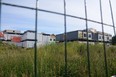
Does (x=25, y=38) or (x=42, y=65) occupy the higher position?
(x=25, y=38)

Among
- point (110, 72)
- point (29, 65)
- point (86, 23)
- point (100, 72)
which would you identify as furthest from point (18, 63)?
point (110, 72)

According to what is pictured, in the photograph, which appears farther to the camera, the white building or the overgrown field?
the white building

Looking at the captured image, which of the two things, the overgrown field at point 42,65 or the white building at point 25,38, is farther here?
the white building at point 25,38

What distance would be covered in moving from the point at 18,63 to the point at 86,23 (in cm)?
170

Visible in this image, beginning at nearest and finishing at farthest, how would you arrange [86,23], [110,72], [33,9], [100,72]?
[33,9]
[86,23]
[100,72]
[110,72]

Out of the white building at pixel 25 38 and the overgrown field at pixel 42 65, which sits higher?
the white building at pixel 25 38

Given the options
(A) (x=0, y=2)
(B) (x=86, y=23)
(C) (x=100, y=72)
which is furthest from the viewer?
(C) (x=100, y=72)

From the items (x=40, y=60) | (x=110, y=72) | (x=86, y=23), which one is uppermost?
(x=86, y=23)

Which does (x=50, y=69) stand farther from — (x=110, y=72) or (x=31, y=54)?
(x=110, y=72)

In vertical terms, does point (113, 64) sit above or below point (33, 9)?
below

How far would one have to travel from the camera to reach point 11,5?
368 centimetres

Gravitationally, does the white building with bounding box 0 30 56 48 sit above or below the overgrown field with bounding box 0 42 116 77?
above

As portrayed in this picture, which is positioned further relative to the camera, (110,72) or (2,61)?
(110,72)

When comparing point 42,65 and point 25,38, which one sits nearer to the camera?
point 42,65
